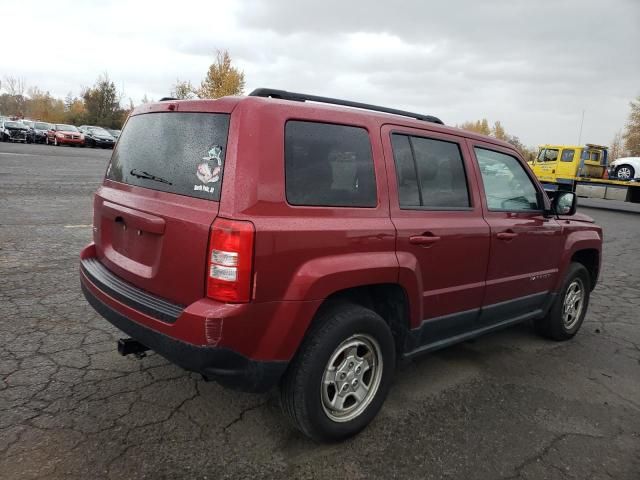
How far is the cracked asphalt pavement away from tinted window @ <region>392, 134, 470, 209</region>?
114 cm

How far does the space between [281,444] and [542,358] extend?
8.41ft

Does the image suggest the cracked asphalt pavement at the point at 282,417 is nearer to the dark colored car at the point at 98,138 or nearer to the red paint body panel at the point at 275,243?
the red paint body panel at the point at 275,243

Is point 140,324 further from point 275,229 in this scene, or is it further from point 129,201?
point 275,229

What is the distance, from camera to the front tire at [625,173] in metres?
20.9

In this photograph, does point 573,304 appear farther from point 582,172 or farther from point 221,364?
point 582,172

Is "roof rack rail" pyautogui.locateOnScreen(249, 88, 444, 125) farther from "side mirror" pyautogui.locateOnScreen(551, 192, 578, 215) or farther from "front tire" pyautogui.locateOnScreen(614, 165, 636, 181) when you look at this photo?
"front tire" pyautogui.locateOnScreen(614, 165, 636, 181)

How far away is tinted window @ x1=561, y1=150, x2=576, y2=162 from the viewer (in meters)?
21.4

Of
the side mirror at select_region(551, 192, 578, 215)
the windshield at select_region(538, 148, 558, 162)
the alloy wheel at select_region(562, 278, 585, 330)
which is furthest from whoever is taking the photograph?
the windshield at select_region(538, 148, 558, 162)

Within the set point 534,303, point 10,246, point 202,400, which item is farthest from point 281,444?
point 10,246

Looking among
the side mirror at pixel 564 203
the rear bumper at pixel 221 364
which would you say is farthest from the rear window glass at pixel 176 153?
the side mirror at pixel 564 203

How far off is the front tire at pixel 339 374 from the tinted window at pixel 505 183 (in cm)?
145

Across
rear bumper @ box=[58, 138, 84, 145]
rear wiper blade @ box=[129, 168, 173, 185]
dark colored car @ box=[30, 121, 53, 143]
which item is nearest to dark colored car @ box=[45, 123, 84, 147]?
rear bumper @ box=[58, 138, 84, 145]

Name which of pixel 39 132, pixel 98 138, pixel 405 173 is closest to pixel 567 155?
pixel 405 173

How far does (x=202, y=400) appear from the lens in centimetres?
306
